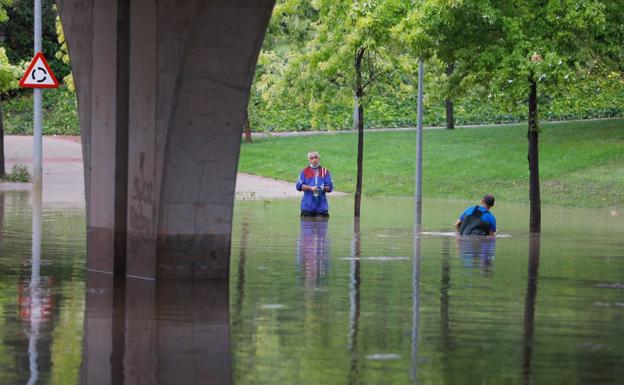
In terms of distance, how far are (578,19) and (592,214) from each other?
36.6ft

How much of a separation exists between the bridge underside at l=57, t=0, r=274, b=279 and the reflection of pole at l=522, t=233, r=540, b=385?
10.2ft

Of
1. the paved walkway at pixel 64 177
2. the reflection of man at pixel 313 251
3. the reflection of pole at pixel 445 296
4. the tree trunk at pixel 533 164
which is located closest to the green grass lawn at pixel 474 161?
the paved walkway at pixel 64 177

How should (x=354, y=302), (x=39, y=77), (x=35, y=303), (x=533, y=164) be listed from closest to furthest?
(x=35, y=303), (x=354, y=302), (x=533, y=164), (x=39, y=77)

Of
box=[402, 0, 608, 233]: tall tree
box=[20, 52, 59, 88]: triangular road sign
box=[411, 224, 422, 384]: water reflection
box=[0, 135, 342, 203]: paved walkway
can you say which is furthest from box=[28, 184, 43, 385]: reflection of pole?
box=[0, 135, 342, 203]: paved walkway

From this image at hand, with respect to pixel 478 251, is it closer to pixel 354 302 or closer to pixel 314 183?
pixel 314 183

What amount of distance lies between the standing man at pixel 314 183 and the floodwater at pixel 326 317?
16.1 ft

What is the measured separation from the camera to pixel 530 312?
1212 centimetres

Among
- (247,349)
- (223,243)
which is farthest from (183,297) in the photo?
(247,349)

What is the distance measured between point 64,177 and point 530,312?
30.6m

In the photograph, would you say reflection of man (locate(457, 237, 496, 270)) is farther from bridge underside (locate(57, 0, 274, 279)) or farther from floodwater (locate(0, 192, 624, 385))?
bridge underside (locate(57, 0, 274, 279))

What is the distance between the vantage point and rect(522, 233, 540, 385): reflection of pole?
897cm

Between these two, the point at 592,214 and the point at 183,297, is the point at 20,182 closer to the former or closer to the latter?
the point at 592,214

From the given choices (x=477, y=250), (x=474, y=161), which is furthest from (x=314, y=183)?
(x=474, y=161)

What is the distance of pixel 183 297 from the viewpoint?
12852mm
